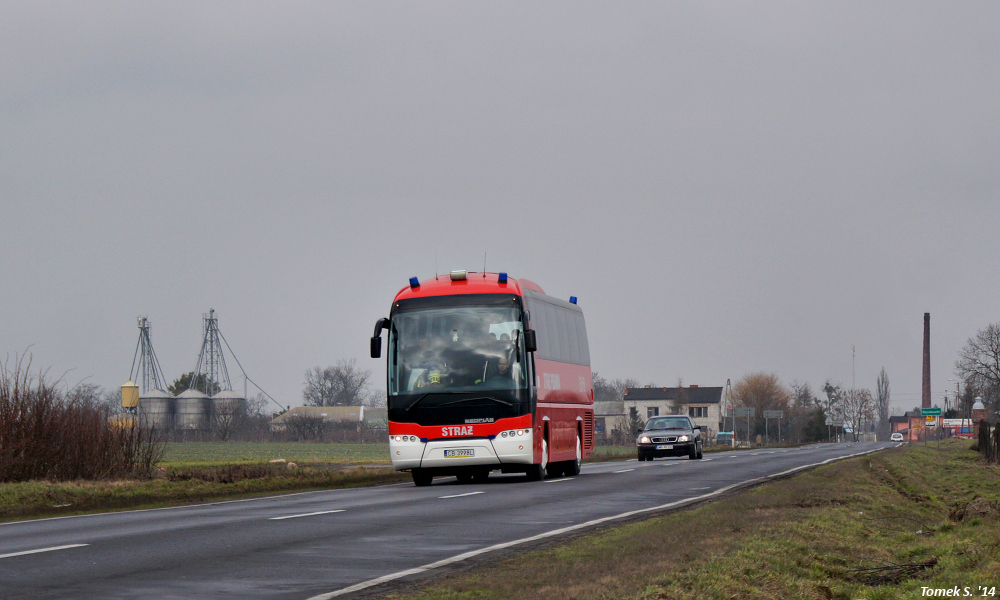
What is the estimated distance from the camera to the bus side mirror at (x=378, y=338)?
22984 millimetres

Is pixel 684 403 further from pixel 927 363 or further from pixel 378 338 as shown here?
pixel 378 338

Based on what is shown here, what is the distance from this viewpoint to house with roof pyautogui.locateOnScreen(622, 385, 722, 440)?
181 m

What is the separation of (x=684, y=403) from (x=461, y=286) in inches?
6220

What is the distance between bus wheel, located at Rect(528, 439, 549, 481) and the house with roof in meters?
154

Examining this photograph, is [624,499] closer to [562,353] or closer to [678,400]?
[562,353]

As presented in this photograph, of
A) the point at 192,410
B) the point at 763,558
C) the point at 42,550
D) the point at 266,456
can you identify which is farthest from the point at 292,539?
the point at 192,410

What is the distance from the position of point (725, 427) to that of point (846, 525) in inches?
6615

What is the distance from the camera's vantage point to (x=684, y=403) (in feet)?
588

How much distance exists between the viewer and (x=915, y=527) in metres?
14.0

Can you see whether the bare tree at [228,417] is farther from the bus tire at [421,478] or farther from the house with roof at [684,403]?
the bus tire at [421,478]

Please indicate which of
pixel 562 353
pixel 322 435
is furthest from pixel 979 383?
pixel 562 353

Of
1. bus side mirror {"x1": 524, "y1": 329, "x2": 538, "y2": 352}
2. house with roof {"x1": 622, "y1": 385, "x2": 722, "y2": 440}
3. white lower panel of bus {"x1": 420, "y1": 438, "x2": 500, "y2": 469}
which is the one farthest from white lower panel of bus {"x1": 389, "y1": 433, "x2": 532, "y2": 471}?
house with roof {"x1": 622, "y1": 385, "x2": 722, "y2": 440}

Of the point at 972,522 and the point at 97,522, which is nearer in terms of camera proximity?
the point at 972,522

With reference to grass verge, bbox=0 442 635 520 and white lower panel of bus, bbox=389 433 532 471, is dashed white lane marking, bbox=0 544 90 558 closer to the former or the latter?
grass verge, bbox=0 442 635 520
